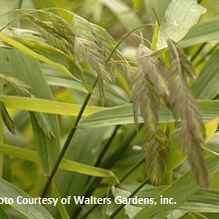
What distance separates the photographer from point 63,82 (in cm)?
76

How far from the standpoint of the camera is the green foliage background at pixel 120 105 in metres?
0.40

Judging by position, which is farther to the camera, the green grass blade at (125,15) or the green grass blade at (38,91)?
the green grass blade at (125,15)

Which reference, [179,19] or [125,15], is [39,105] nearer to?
[179,19]

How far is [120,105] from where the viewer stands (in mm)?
622

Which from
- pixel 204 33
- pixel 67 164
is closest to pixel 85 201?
pixel 67 164

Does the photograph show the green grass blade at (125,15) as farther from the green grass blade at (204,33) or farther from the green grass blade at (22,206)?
the green grass blade at (22,206)

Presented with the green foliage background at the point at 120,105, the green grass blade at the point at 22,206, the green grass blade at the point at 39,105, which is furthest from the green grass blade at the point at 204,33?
the green grass blade at the point at 22,206

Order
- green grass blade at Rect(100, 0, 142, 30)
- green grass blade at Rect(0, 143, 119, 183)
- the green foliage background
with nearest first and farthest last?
the green foliage background < green grass blade at Rect(0, 143, 119, 183) < green grass blade at Rect(100, 0, 142, 30)

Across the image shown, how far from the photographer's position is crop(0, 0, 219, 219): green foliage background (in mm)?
396

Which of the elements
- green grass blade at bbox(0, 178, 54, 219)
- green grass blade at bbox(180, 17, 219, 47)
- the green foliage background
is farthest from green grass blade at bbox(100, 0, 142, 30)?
green grass blade at bbox(0, 178, 54, 219)

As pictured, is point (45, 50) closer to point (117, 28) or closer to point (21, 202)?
point (21, 202)

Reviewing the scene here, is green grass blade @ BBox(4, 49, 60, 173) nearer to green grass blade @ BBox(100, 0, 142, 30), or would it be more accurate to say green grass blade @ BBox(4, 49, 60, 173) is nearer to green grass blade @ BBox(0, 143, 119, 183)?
green grass blade @ BBox(0, 143, 119, 183)

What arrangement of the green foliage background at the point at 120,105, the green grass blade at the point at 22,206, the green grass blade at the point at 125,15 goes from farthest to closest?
the green grass blade at the point at 125,15 → the green grass blade at the point at 22,206 → the green foliage background at the point at 120,105

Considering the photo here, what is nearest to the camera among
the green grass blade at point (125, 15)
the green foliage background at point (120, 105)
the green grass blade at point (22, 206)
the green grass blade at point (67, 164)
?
the green foliage background at point (120, 105)
